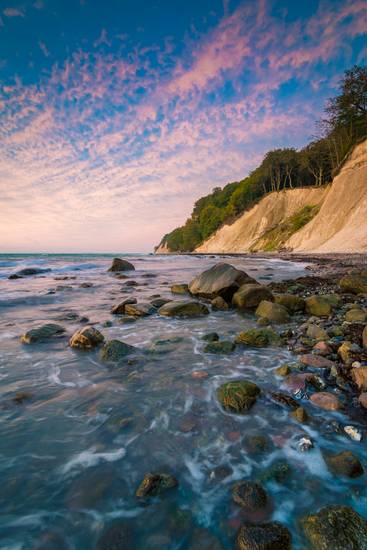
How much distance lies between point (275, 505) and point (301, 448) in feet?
1.94

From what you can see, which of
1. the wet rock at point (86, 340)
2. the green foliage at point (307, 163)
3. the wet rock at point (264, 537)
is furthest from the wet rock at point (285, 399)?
the green foliage at point (307, 163)

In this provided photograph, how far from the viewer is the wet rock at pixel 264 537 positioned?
1.52 meters

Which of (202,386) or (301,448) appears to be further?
(202,386)

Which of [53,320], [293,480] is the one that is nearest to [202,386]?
[293,480]

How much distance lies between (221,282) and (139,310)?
2.62 metres

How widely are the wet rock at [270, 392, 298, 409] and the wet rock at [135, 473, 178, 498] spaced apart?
4.73 feet

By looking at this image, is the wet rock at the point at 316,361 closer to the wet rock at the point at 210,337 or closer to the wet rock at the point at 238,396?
the wet rock at the point at 238,396

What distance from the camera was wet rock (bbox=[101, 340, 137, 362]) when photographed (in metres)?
4.12

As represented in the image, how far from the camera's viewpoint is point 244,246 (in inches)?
2126

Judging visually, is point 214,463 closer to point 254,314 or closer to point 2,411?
point 2,411

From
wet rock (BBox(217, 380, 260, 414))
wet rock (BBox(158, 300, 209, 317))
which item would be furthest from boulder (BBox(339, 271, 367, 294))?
wet rock (BBox(217, 380, 260, 414))

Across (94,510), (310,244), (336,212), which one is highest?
(336,212)

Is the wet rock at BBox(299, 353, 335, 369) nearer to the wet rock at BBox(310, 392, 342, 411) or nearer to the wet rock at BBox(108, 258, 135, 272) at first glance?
the wet rock at BBox(310, 392, 342, 411)

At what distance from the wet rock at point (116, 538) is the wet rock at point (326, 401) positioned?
2.09 meters
